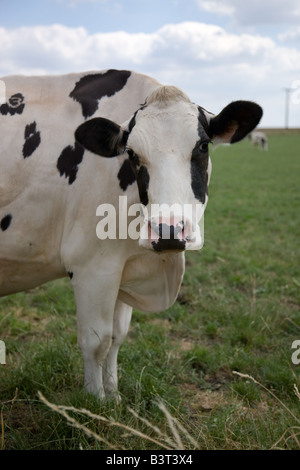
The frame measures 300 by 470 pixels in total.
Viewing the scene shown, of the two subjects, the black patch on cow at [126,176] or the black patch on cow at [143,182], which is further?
the black patch on cow at [126,176]

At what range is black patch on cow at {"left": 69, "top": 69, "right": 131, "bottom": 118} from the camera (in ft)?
11.2

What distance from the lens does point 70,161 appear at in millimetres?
3285

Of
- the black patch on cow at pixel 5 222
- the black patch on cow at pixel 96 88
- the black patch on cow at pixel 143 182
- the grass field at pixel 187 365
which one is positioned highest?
the black patch on cow at pixel 96 88

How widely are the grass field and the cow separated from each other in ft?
1.22

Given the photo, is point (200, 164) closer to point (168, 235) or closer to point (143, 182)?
point (143, 182)

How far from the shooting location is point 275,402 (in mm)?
3662

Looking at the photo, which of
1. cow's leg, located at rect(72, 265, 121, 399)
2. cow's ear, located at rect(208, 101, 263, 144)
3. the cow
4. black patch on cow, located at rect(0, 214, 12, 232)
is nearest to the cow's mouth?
the cow

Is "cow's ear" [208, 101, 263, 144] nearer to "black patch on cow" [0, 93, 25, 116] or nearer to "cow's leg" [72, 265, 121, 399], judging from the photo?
"cow's leg" [72, 265, 121, 399]

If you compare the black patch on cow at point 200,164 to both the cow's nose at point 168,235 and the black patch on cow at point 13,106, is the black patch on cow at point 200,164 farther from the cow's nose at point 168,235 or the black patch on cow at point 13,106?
the black patch on cow at point 13,106

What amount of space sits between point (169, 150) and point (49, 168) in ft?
3.28

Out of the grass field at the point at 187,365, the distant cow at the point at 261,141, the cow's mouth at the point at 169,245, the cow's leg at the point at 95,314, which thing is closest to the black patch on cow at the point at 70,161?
the cow's leg at the point at 95,314

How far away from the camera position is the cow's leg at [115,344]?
3.65 m

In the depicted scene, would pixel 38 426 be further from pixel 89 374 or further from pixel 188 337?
pixel 188 337
